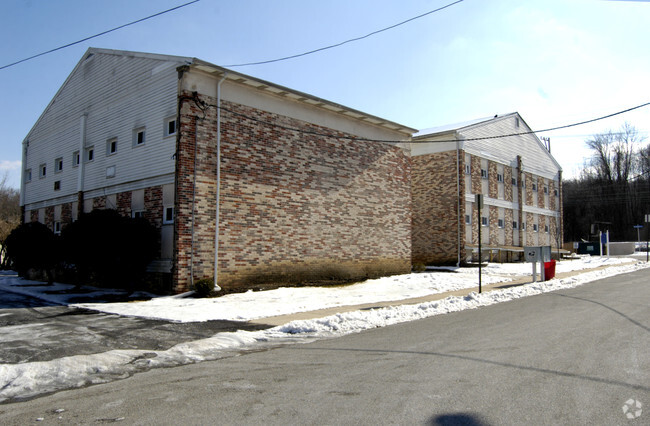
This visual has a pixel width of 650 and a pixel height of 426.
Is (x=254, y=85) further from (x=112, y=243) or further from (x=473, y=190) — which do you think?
(x=473, y=190)

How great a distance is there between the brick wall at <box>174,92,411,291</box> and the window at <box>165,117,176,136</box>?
126 cm

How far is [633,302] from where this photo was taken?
41.4 ft

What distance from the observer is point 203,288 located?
47.8ft

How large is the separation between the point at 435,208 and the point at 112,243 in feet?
63.2

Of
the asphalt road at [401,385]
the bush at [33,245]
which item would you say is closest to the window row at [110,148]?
the bush at [33,245]

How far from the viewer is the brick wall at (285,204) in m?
15.4

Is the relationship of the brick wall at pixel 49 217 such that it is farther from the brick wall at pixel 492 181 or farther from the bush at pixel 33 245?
the brick wall at pixel 492 181

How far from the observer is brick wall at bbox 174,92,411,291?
15367mm

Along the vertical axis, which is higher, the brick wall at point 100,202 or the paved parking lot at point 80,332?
the brick wall at point 100,202

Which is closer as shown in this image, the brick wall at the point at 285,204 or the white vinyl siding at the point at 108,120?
the brick wall at the point at 285,204

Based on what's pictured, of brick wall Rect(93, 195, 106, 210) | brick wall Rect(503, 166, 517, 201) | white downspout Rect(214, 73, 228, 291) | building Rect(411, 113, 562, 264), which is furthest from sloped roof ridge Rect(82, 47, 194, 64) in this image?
brick wall Rect(503, 166, 517, 201)

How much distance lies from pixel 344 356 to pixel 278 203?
1091cm

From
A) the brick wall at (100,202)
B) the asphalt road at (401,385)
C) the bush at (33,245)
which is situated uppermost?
the brick wall at (100,202)

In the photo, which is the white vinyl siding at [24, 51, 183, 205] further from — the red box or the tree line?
the tree line
